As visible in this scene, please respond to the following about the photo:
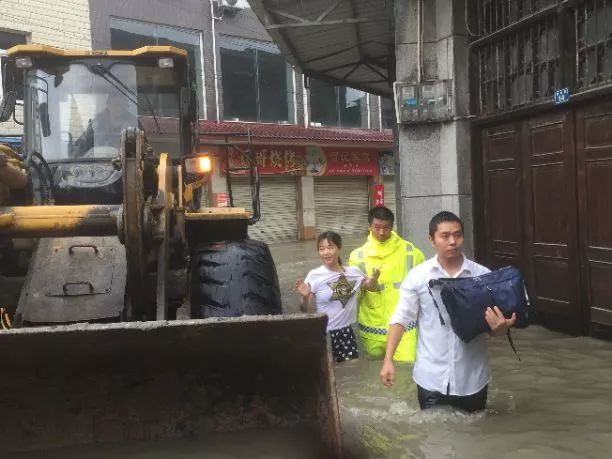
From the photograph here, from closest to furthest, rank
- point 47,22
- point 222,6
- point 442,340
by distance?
point 442,340, point 47,22, point 222,6

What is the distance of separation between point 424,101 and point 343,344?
140 inches

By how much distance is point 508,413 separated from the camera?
13.0 feet

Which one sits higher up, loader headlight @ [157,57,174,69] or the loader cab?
loader headlight @ [157,57,174,69]

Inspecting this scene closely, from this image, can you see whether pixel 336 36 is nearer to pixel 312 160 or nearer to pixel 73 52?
pixel 73 52

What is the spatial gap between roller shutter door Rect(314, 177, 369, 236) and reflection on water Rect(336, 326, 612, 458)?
15647 mm

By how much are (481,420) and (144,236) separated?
2.27 meters

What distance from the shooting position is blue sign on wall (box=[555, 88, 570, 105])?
5820mm

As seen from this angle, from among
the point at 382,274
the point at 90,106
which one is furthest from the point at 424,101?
the point at 90,106

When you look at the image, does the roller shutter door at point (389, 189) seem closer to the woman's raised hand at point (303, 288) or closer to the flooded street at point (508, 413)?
the flooded street at point (508, 413)

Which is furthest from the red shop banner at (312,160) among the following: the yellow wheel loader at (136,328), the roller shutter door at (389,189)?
the yellow wheel loader at (136,328)

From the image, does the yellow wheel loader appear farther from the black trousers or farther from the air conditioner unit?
the air conditioner unit

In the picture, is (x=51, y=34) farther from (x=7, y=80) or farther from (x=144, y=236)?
(x=144, y=236)

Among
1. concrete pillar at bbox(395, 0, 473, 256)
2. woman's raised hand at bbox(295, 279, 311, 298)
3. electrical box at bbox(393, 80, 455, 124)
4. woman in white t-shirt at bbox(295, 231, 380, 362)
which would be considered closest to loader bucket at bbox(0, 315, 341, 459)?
woman's raised hand at bbox(295, 279, 311, 298)

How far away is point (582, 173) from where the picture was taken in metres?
5.75
